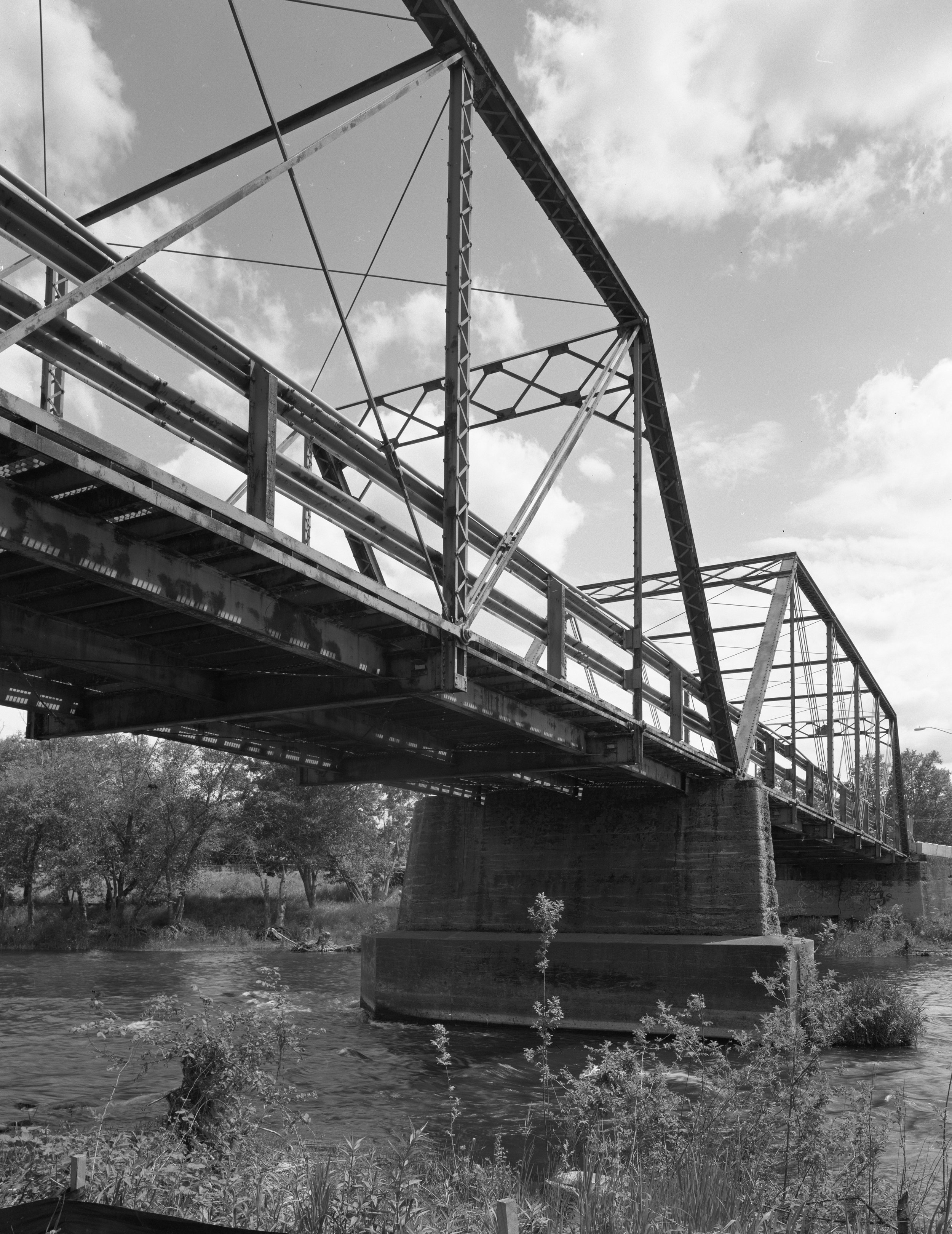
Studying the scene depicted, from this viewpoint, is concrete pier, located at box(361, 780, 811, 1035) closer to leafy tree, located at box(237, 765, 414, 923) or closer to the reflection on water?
the reflection on water

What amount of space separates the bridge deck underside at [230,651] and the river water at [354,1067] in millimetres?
3795

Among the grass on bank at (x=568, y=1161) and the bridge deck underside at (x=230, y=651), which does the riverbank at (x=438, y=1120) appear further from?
the bridge deck underside at (x=230, y=651)

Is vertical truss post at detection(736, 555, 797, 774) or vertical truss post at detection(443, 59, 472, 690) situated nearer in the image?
vertical truss post at detection(443, 59, 472, 690)

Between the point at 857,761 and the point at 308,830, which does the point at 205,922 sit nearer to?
the point at 308,830

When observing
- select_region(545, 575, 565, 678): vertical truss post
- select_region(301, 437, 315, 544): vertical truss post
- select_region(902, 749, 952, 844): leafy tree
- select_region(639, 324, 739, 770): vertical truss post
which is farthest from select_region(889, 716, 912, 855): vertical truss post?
select_region(902, 749, 952, 844): leafy tree

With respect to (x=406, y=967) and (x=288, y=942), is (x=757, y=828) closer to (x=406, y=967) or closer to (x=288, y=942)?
(x=406, y=967)

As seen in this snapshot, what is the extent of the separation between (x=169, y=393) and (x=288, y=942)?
39.8 m

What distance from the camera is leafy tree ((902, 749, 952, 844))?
125812 mm

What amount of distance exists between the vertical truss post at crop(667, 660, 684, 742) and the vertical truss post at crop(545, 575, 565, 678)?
18.6ft

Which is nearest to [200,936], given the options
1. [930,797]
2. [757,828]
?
[757,828]

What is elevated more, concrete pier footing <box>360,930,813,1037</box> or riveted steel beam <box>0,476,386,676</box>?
riveted steel beam <box>0,476,386,676</box>

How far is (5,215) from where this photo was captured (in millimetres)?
6934

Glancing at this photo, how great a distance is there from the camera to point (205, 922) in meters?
49.2

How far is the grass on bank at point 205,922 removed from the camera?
4300cm
